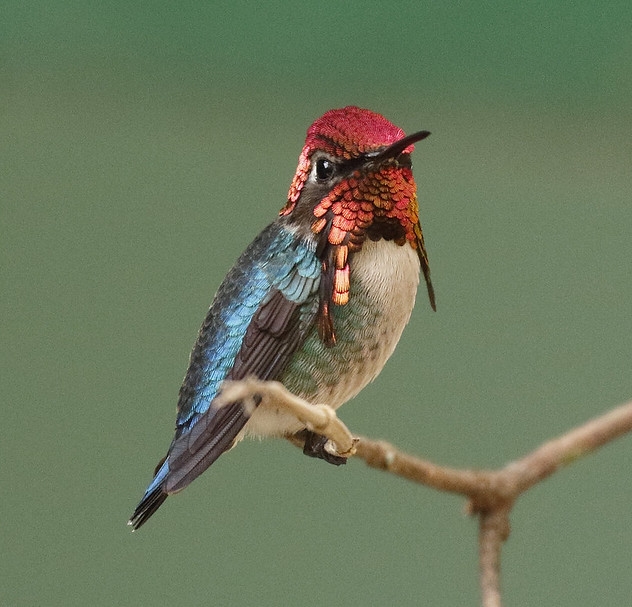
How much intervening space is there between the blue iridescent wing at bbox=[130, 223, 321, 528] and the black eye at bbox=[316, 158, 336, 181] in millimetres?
51

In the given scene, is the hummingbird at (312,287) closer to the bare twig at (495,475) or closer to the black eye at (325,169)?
the black eye at (325,169)

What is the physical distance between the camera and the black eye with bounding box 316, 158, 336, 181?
0.71 meters

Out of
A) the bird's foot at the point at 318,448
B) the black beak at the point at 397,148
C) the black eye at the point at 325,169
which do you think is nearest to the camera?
the black beak at the point at 397,148

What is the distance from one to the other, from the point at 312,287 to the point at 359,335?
0.08 metres

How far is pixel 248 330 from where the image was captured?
735mm

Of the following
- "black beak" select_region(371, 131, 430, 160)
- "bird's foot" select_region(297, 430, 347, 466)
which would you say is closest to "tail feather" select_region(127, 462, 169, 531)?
"bird's foot" select_region(297, 430, 347, 466)

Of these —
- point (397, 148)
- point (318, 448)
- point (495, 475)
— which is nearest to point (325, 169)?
point (397, 148)

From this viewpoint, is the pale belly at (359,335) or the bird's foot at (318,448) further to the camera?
the bird's foot at (318,448)

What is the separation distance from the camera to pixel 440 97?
1.76m

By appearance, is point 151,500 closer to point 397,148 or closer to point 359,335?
point 359,335

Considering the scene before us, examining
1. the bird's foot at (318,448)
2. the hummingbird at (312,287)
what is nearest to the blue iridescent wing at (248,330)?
the hummingbird at (312,287)

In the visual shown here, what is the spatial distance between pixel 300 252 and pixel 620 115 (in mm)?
1403

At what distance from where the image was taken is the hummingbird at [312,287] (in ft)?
2.31

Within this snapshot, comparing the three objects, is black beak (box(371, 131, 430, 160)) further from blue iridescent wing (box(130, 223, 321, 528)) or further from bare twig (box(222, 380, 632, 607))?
bare twig (box(222, 380, 632, 607))
